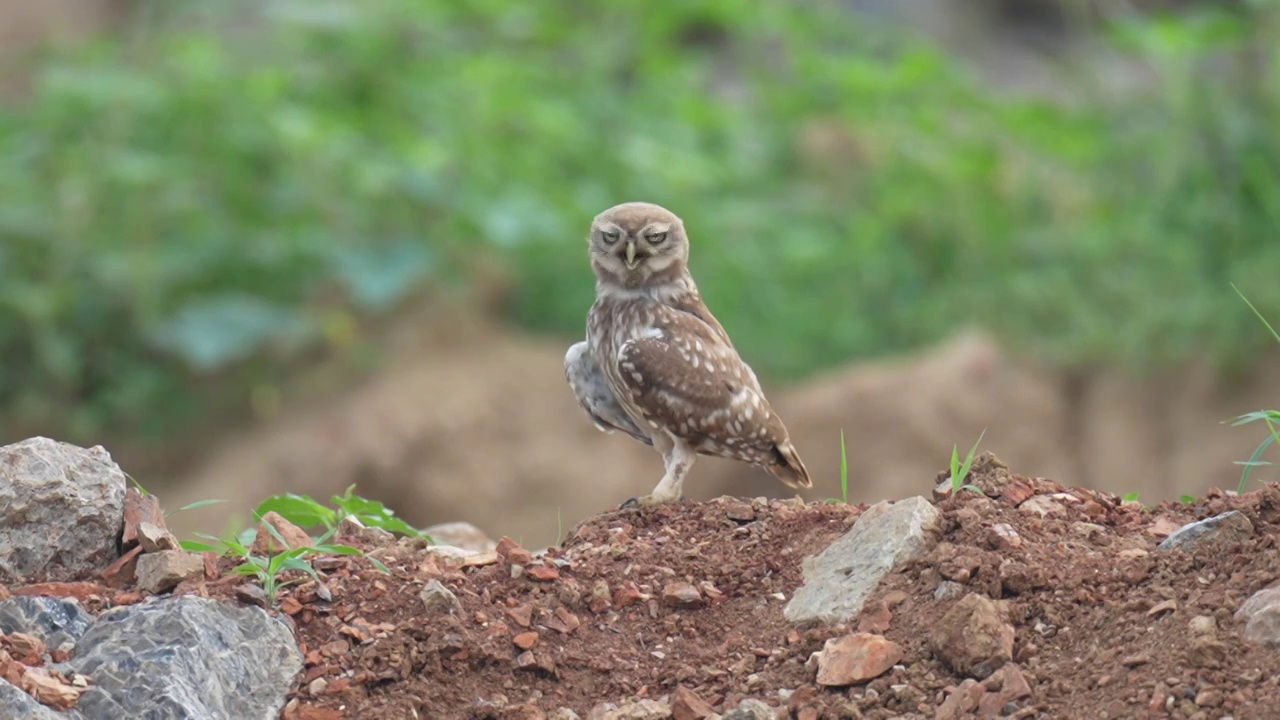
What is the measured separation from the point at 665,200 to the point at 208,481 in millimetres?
2888

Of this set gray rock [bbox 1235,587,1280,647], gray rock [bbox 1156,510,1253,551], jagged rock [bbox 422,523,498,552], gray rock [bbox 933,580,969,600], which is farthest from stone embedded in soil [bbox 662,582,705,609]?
jagged rock [bbox 422,523,498,552]

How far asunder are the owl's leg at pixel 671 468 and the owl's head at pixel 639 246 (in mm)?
490

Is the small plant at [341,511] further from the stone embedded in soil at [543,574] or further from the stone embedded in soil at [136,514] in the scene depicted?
the stone embedded in soil at [543,574]

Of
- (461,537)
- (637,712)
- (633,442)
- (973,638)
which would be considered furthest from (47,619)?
(633,442)

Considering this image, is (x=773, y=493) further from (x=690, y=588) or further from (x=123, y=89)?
(x=690, y=588)

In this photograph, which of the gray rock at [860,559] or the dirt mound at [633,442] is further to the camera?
the dirt mound at [633,442]

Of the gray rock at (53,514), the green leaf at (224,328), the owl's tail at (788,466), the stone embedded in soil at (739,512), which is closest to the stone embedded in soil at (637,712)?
the stone embedded in soil at (739,512)

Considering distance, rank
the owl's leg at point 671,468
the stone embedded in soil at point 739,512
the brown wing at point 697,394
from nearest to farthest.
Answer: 1. the stone embedded in soil at point 739,512
2. the owl's leg at point 671,468
3. the brown wing at point 697,394

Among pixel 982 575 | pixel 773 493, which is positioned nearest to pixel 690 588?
pixel 982 575

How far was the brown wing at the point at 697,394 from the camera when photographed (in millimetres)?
4898

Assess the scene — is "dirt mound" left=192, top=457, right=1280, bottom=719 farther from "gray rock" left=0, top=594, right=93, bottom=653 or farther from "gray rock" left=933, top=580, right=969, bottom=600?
"gray rock" left=0, top=594, right=93, bottom=653

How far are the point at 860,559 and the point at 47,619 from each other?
5.36ft

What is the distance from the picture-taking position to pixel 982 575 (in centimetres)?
359

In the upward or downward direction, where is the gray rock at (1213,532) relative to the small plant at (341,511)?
downward
